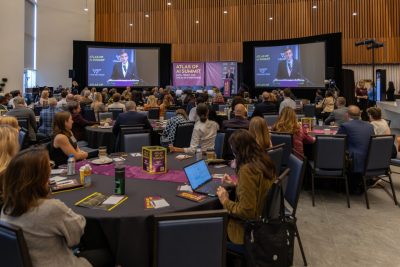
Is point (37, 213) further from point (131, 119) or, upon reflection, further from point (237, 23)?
point (237, 23)

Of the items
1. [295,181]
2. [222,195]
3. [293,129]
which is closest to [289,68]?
[293,129]

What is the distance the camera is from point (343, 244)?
3.72 metres

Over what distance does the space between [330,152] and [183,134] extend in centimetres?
230

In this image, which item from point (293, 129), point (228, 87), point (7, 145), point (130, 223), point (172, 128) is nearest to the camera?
point (130, 223)

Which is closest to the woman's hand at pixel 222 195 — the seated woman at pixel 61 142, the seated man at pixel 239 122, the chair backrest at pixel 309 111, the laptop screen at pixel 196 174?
the laptop screen at pixel 196 174

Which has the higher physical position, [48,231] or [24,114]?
[24,114]

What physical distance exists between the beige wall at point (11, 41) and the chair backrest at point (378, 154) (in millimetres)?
12573

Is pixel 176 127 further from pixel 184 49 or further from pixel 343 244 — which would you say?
pixel 184 49

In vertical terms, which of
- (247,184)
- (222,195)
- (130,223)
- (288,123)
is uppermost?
(288,123)

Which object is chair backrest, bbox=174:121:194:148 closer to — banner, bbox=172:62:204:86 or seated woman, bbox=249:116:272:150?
seated woman, bbox=249:116:272:150

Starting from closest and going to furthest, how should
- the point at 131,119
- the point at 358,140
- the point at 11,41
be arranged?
the point at 358,140, the point at 131,119, the point at 11,41

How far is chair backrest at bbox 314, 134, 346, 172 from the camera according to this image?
482 cm

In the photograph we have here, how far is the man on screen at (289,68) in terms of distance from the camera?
1551cm

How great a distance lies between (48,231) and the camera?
1.83 metres
